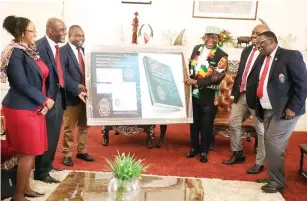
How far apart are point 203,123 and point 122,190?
209 cm

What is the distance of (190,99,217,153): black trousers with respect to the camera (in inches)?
156

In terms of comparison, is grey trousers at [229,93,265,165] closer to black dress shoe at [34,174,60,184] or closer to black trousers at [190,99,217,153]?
black trousers at [190,99,217,153]

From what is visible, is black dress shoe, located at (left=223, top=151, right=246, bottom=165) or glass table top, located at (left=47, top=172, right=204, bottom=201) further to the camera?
black dress shoe, located at (left=223, top=151, right=246, bottom=165)

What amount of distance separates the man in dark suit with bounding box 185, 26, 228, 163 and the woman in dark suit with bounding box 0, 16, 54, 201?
1.75 m

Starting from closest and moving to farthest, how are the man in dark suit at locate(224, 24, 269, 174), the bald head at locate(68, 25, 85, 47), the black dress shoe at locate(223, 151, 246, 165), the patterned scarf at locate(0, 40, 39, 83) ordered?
the patterned scarf at locate(0, 40, 39, 83) < the man in dark suit at locate(224, 24, 269, 174) < the bald head at locate(68, 25, 85, 47) < the black dress shoe at locate(223, 151, 246, 165)

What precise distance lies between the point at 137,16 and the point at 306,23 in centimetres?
272

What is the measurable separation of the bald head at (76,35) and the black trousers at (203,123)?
142 cm

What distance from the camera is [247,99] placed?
3.57 meters

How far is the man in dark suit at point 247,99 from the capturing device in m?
3.53

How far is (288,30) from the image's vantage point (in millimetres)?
5781

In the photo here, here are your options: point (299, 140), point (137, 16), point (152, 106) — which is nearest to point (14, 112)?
point (152, 106)

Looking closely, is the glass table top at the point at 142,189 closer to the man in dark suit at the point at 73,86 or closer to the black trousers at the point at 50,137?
the black trousers at the point at 50,137

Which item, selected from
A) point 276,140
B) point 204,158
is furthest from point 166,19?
point 276,140

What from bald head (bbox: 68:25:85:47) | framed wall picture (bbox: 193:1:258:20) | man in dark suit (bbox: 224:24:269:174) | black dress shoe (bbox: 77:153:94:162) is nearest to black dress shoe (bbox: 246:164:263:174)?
man in dark suit (bbox: 224:24:269:174)
